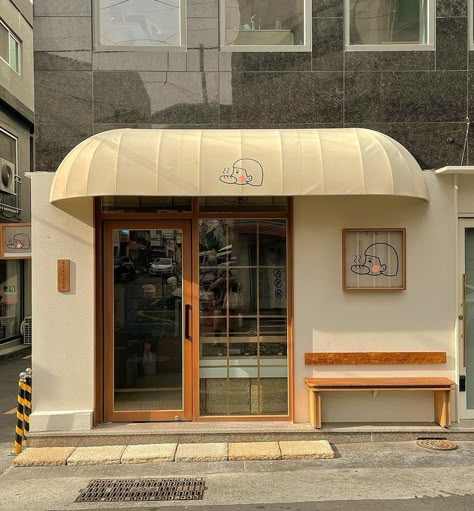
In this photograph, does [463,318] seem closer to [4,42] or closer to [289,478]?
[289,478]

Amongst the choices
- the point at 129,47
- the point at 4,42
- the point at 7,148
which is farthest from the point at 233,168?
the point at 4,42

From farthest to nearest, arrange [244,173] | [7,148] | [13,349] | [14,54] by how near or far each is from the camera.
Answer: [14,54]
[13,349]
[7,148]
[244,173]

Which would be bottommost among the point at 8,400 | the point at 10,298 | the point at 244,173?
the point at 8,400

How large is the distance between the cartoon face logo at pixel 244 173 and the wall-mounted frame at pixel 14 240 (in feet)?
12.4

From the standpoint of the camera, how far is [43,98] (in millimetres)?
6922

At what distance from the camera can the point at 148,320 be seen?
7082 mm

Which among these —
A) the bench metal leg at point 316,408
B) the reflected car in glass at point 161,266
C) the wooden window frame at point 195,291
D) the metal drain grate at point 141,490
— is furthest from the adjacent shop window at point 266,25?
the metal drain grate at point 141,490

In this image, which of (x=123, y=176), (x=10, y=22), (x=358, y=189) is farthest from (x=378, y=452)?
(x=10, y=22)

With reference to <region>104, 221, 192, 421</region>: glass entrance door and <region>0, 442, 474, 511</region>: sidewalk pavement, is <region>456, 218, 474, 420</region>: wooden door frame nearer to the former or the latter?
<region>0, 442, 474, 511</region>: sidewalk pavement

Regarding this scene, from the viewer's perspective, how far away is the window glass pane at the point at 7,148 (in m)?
14.8

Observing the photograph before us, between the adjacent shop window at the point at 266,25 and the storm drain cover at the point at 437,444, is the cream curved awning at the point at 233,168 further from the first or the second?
the storm drain cover at the point at 437,444

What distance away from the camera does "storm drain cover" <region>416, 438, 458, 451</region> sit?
640 cm

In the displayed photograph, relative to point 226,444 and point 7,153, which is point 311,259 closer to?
point 226,444

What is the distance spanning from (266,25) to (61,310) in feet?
13.9
